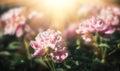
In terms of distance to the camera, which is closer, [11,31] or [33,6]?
[11,31]

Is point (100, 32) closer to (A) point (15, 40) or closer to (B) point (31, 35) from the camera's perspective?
(B) point (31, 35)

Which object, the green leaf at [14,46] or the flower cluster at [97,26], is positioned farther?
the green leaf at [14,46]

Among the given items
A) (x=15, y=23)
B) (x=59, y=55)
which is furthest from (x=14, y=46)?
(x=59, y=55)

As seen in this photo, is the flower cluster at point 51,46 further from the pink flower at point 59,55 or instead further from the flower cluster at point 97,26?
the flower cluster at point 97,26

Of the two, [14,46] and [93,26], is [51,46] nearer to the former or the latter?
[93,26]

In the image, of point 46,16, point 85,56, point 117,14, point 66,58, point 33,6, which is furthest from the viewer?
point 33,6

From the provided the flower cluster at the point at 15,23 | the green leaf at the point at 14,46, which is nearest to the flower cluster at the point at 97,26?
the flower cluster at the point at 15,23

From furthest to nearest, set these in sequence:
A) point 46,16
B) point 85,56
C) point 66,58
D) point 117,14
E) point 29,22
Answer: point 46,16
point 29,22
point 117,14
point 85,56
point 66,58

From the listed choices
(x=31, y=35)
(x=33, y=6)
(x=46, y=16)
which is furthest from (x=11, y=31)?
(x=33, y=6)

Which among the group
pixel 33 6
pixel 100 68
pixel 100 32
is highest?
pixel 33 6
